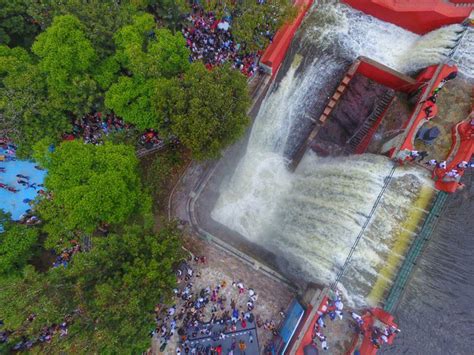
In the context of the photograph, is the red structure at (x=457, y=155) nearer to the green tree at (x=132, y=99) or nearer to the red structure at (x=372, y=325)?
the red structure at (x=372, y=325)

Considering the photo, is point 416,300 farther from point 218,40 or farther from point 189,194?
point 218,40

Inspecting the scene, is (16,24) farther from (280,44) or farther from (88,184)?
(280,44)

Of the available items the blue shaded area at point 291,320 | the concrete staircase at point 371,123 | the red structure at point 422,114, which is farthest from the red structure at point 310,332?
the concrete staircase at point 371,123

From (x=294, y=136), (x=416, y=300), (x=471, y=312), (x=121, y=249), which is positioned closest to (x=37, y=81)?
(x=121, y=249)

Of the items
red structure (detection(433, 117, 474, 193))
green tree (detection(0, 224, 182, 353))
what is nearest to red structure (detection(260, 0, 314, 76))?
red structure (detection(433, 117, 474, 193))

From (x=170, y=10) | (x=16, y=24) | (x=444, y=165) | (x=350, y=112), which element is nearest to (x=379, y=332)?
(x=444, y=165)

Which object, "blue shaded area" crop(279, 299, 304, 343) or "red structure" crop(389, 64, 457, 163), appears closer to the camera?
"blue shaded area" crop(279, 299, 304, 343)

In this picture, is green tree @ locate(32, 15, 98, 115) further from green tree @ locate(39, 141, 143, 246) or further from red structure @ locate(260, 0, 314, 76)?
red structure @ locate(260, 0, 314, 76)
